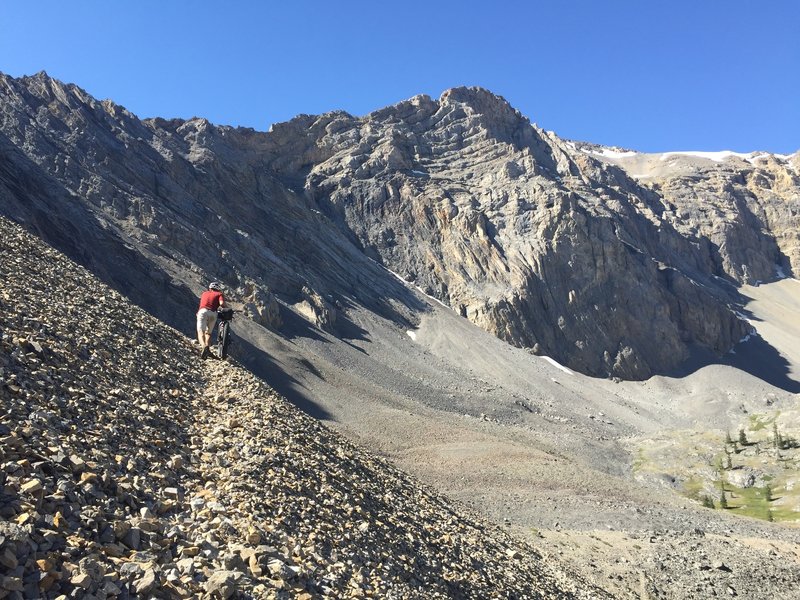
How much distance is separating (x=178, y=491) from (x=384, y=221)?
10282 centimetres

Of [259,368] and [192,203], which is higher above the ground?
[192,203]

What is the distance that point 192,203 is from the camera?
7325cm

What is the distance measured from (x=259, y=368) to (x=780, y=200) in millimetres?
199755

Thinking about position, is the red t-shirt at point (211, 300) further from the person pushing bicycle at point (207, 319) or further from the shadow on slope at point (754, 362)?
the shadow on slope at point (754, 362)

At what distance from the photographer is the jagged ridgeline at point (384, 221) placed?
195 feet

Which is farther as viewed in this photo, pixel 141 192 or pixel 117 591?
pixel 141 192

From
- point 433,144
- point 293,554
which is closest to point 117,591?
point 293,554

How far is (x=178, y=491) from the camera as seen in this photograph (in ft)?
27.5

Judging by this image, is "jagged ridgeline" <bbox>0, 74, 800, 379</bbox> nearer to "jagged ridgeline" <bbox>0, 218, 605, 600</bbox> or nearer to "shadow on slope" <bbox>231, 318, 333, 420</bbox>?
"shadow on slope" <bbox>231, 318, 333, 420</bbox>

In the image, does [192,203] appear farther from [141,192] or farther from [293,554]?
[293,554]

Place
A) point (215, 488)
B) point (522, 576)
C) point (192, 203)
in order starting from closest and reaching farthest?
point (215, 488) → point (522, 576) → point (192, 203)

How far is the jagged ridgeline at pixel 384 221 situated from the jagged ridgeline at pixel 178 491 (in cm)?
3506

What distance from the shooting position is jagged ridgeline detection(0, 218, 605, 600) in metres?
6.12

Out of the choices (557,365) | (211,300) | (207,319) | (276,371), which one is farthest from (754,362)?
(207,319)
